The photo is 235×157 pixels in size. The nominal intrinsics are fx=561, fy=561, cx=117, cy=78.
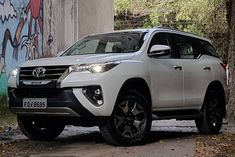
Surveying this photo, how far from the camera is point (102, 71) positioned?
27.8ft

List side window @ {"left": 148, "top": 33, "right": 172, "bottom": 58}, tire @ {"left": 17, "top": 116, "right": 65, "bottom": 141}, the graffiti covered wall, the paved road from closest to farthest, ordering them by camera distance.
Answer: the paved road → tire @ {"left": 17, "top": 116, "right": 65, "bottom": 141} → side window @ {"left": 148, "top": 33, "right": 172, "bottom": 58} → the graffiti covered wall

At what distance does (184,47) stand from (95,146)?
2917 mm

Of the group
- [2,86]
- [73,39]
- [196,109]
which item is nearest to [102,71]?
[196,109]

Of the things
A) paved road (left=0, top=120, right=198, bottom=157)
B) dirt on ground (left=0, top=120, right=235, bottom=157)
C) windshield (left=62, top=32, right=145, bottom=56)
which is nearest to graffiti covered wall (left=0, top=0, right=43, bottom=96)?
dirt on ground (left=0, top=120, right=235, bottom=157)

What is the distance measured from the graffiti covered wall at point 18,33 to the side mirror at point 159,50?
595cm

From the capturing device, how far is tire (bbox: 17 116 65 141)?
934 centimetres

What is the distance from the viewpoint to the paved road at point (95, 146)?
27.2 ft

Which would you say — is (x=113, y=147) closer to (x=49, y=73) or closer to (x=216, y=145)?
(x=49, y=73)

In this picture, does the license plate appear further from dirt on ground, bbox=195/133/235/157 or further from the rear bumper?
dirt on ground, bbox=195/133/235/157

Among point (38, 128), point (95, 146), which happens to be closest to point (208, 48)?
point (95, 146)

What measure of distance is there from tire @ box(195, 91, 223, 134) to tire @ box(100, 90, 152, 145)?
2042 mm

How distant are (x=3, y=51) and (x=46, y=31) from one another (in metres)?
2.46

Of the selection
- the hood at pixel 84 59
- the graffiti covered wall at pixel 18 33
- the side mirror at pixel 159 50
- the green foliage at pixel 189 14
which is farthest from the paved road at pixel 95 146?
the green foliage at pixel 189 14

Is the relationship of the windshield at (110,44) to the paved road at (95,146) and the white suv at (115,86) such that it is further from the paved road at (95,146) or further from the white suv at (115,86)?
the paved road at (95,146)
